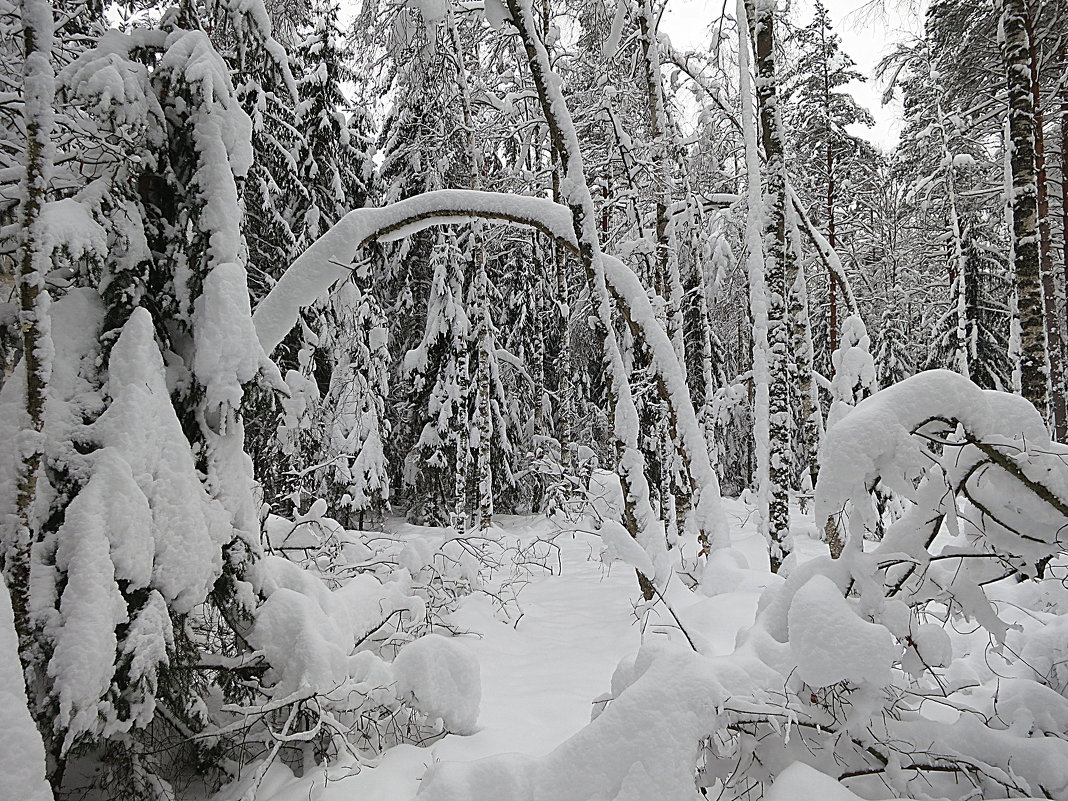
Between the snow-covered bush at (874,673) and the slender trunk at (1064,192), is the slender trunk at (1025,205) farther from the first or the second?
the snow-covered bush at (874,673)

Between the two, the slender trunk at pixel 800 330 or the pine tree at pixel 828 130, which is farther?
the pine tree at pixel 828 130

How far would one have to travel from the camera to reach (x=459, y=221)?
569 centimetres

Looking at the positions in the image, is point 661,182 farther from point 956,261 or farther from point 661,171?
point 956,261

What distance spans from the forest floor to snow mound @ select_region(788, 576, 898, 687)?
1071 millimetres

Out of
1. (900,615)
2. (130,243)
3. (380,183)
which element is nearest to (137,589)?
(130,243)

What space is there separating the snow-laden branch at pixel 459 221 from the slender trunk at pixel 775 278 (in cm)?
96

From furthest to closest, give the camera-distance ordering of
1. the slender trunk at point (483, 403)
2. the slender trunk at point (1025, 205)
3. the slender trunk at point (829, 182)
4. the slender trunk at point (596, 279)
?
1. the slender trunk at point (829, 182)
2. the slender trunk at point (483, 403)
3. the slender trunk at point (1025, 205)
4. the slender trunk at point (596, 279)

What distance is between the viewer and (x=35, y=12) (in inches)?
113

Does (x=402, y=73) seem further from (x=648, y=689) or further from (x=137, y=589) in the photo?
(x=648, y=689)

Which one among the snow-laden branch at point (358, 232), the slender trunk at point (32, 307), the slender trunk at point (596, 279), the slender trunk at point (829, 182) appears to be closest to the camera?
the slender trunk at point (32, 307)

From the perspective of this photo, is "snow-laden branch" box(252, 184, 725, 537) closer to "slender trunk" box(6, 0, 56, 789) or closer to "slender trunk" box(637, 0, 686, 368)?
"slender trunk" box(6, 0, 56, 789)

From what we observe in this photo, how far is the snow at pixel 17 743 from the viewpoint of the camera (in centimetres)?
231

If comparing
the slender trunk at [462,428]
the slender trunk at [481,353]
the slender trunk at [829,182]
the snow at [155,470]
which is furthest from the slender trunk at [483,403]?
the snow at [155,470]

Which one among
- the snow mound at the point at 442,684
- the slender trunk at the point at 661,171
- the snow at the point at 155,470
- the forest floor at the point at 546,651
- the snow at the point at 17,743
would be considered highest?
the slender trunk at the point at 661,171
